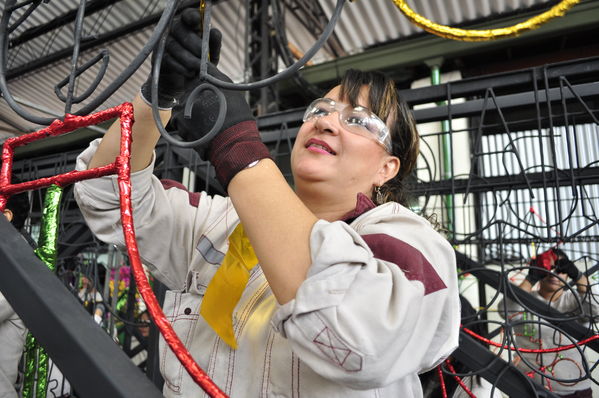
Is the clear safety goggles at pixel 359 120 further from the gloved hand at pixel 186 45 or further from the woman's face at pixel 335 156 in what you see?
the gloved hand at pixel 186 45

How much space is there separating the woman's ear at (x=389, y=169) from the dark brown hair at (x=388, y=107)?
2 cm

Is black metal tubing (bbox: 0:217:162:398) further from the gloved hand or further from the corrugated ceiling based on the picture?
the corrugated ceiling

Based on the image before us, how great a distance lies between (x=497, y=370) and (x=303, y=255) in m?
1.40

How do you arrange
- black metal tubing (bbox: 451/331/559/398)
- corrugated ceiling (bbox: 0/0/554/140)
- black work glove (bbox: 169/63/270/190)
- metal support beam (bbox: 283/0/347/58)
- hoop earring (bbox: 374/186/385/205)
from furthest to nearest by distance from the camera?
1. metal support beam (bbox: 283/0/347/58)
2. corrugated ceiling (bbox: 0/0/554/140)
3. black metal tubing (bbox: 451/331/559/398)
4. hoop earring (bbox: 374/186/385/205)
5. black work glove (bbox: 169/63/270/190)

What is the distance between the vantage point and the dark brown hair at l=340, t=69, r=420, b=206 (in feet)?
3.28

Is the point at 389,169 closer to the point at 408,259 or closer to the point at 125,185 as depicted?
the point at 408,259

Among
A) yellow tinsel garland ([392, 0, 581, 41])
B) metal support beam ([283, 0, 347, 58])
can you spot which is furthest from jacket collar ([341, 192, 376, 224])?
metal support beam ([283, 0, 347, 58])

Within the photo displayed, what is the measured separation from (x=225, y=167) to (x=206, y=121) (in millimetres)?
72

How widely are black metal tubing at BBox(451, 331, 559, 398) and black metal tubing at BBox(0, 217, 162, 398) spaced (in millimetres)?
1407

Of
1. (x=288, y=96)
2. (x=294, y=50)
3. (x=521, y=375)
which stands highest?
(x=294, y=50)

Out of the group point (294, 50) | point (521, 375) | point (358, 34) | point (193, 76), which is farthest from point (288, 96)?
point (193, 76)

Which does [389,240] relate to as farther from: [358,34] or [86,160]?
[358,34]

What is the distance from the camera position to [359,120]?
3.09 feet

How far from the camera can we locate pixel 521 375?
159 centimetres
